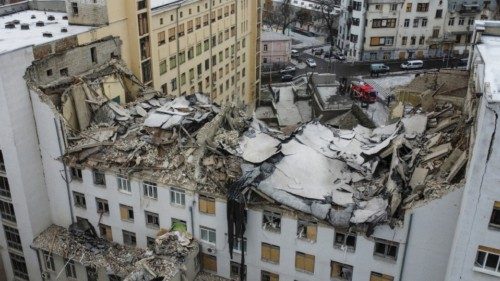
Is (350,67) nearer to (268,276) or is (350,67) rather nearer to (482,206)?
(268,276)

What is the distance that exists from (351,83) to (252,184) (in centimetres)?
5694

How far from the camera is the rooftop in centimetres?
3578

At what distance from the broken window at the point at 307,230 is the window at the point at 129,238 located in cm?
1335

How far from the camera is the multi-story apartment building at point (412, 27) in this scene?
3772 inches

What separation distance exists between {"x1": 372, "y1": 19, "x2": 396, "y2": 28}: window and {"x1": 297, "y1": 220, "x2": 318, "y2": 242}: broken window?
252ft

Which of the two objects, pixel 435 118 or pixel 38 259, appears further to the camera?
pixel 38 259

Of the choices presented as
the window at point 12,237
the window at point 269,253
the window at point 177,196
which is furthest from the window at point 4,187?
the window at point 269,253

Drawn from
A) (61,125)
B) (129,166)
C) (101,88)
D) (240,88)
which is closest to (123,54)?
(101,88)

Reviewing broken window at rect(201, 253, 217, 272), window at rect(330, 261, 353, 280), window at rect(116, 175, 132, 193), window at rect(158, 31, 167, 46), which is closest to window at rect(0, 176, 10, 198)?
window at rect(116, 175, 132, 193)

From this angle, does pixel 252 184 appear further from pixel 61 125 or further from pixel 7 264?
pixel 7 264

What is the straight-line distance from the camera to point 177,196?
3228cm

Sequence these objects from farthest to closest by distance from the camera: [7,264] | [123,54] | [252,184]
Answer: [123,54]
[7,264]
[252,184]

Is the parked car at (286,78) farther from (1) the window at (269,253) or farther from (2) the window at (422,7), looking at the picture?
(1) the window at (269,253)

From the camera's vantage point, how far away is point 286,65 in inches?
3885
